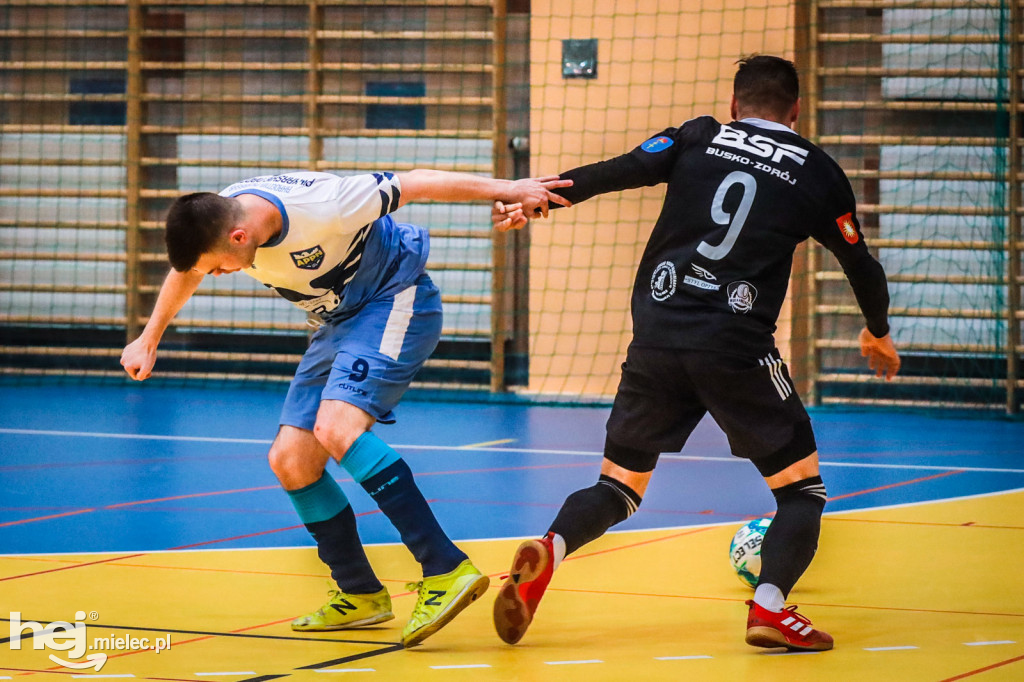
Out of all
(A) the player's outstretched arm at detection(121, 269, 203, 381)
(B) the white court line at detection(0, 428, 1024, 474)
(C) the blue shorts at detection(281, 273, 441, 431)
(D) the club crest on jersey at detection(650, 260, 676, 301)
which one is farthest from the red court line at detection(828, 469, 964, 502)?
(A) the player's outstretched arm at detection(121, 269, 203, 381)

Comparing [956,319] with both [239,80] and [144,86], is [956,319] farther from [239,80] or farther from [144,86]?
[144,86]

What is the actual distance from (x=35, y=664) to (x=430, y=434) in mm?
4792

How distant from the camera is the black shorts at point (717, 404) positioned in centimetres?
325

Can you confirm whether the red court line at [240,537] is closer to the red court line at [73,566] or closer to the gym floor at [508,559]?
the gym floor at [508,559]

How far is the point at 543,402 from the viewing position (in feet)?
31.4

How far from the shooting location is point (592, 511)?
3354 mm

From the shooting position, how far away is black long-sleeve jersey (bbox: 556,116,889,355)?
10.8ft

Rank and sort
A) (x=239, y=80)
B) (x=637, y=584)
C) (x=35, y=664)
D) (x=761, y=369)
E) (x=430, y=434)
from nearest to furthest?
1. (x=35, y=664)
2. (x=761, y=369)
3. (x=637, y=584)
4. (x=430, y=434)
5. (x=239, y=80)

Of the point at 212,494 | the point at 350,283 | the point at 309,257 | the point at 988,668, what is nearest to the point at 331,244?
the point at 309,257

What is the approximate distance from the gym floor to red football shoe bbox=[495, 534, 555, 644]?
7 centimetres

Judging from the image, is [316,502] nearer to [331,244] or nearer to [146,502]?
[331,244]

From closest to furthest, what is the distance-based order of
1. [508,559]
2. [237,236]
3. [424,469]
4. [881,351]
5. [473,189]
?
[237,236] < [473,189] < [881,351] < [508,559] < [424,469]

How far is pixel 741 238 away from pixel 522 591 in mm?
998

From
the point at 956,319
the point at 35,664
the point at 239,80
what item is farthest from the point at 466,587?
the point at 239,80
